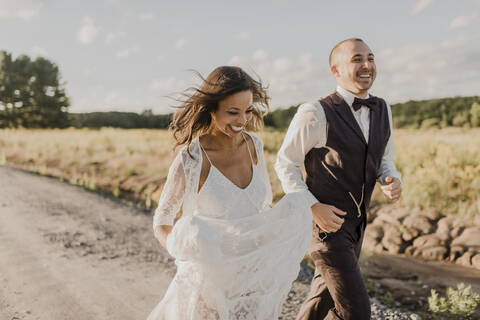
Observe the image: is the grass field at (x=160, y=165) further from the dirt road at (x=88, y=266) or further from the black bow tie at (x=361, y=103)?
the dirt road at (x=88, y=266)

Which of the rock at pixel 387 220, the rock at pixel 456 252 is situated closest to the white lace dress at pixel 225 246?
the rock at pixel 456 252

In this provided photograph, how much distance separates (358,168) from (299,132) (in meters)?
0.45

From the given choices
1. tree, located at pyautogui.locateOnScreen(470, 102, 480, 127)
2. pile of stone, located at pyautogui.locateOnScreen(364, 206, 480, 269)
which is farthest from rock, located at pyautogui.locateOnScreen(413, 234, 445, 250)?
tree, located at pyautogui.locateOnScreen(470, 102, 480, 127)

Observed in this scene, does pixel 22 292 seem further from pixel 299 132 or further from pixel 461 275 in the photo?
pixel 461 275

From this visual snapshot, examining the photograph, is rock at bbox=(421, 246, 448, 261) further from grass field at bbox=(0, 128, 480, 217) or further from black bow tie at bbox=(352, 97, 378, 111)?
black bow tie at bbox=(352, 97, 378, 111)

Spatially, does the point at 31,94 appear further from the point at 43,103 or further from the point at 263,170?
the point at 263,170

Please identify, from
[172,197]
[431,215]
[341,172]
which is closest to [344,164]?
[341,172]

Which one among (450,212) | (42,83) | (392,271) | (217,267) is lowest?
(392,271)

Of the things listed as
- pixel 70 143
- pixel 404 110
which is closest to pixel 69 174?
pixel 70 143

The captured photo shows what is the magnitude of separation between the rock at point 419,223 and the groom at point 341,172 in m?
5.24

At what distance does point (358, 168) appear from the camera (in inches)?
104

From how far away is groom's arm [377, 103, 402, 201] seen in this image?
2.62 m

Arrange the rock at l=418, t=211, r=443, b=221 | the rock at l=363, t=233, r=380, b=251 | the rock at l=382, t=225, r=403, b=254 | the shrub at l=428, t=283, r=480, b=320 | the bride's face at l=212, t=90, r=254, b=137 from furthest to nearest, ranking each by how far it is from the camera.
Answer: the rock at l=418, t=211, r=443, b=221 < the rock at l=363, t=233, r=380, b=251 < the rock at l=382, t=225, r=403, b=254 < the shrub at l=428, t=283, r=480, b=320 < the bride's face at l=212, t=90, r=254, b=137

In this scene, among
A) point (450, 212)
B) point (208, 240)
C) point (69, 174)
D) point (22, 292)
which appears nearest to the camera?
point (208, 240)
